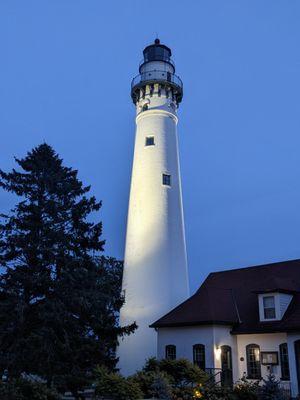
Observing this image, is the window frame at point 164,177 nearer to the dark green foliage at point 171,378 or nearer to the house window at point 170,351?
the house window at point 170,351

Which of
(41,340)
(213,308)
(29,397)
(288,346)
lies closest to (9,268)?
(41,340)

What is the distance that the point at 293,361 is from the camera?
18594 millimetres

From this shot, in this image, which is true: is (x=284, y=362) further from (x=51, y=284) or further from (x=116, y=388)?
(x=51, y=284)

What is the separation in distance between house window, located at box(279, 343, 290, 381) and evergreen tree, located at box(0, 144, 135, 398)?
7583 mm

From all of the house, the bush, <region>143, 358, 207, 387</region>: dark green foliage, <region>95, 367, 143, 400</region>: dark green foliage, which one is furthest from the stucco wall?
<region>95, 367, 143, 400</region>: dark green foliage

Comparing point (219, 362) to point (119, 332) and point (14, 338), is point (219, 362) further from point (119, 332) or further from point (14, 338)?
point (14, 338)

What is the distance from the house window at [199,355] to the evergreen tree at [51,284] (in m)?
3.89

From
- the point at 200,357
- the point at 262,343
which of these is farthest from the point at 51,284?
the point at 262,343

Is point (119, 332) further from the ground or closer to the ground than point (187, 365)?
further from the ground

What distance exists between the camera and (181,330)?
866 inches

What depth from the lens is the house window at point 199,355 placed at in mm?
20812

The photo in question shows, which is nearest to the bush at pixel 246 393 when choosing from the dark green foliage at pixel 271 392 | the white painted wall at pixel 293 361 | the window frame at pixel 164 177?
the dark green foliage at pixel 271 392

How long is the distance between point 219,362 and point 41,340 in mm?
8183

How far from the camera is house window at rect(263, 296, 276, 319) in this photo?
2061 centimetres
